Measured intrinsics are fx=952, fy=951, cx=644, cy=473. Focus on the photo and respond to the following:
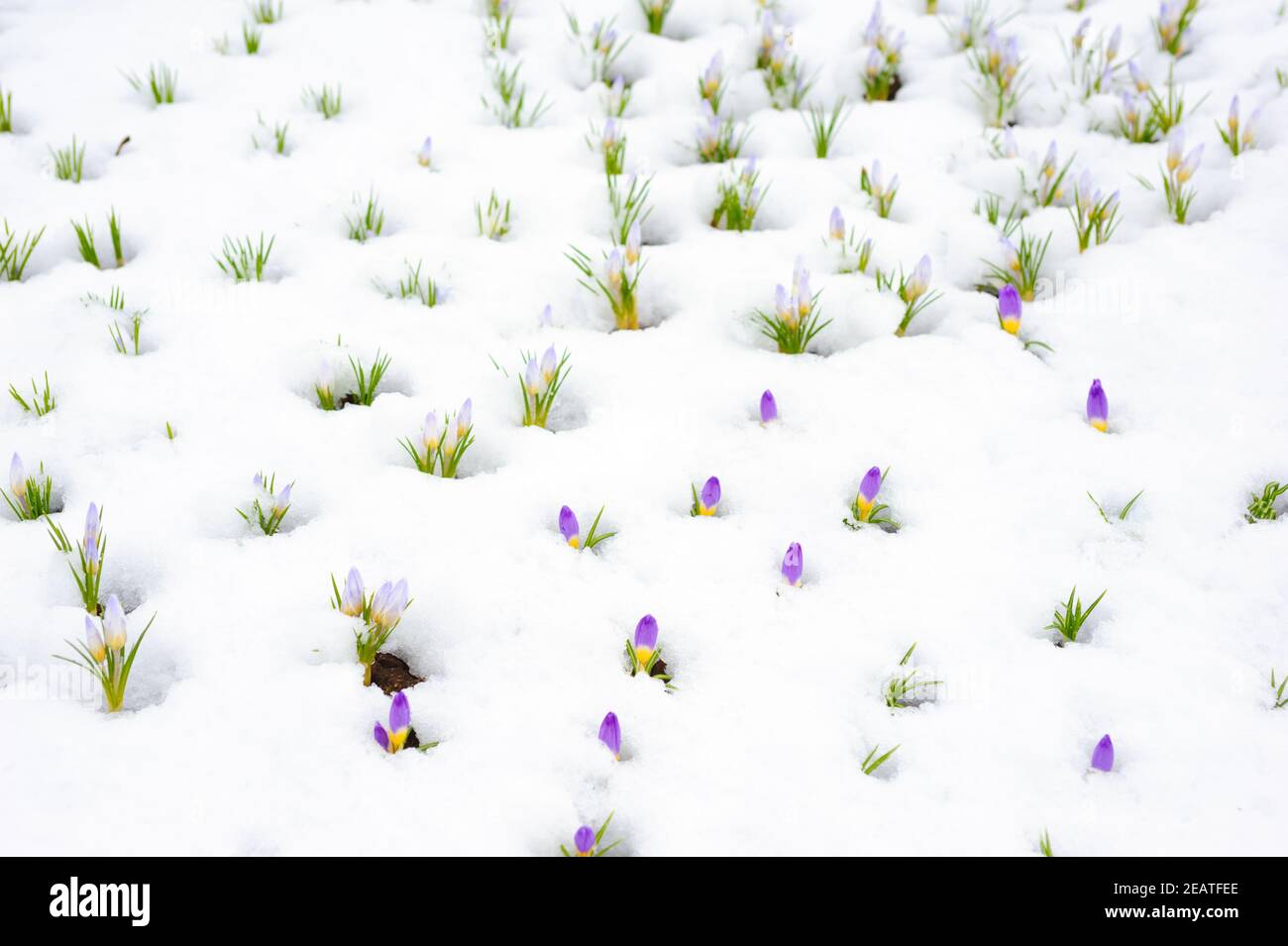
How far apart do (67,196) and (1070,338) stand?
12.9 feet

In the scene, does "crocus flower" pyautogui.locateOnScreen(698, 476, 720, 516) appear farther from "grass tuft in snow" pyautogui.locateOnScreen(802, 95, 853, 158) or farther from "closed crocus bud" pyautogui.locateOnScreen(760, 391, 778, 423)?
"grass tuft in snow" pyautogui.locateOnScreen(802, 95, 853, 158)

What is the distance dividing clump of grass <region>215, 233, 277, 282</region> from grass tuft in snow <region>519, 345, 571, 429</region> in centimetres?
118

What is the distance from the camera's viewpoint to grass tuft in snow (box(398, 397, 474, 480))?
111 inches

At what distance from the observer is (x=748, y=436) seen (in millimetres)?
3045

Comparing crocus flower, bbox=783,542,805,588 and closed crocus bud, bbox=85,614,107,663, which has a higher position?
crocus flower, bbox=783,542,805,588

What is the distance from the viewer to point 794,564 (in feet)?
8.30

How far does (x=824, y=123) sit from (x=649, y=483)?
8.26 feet

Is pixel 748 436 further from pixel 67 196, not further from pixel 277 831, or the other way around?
pixel 67 196

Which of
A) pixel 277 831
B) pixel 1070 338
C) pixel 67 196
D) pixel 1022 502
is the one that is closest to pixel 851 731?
pixel 1022 502

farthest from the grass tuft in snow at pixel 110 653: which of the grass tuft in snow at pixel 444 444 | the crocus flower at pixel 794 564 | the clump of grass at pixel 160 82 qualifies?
the clump of grass at pixel 160 82

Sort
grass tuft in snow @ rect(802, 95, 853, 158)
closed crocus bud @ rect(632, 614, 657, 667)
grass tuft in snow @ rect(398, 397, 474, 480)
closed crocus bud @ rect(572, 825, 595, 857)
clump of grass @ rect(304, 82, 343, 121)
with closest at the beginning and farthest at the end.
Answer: closed crocus bud @ rect(572, 825, 595, 857) → closed crocus bud @ rect(632, 614, 657, 667) → grass tuft in snow @ rect(398, 397, 474, 480) → grass tuft in snow @ rect(802, 95, 853, 158) → clump of grass @ rect(304, 82, 343, 121)

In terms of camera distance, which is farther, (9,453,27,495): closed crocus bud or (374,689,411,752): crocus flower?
(9,453,27,495): closed crocus bud

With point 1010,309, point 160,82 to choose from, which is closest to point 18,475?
point 160,82

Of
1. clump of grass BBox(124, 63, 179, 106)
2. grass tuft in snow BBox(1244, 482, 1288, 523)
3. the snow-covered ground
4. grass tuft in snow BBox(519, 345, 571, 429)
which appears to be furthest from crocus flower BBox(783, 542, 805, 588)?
clump of grass BBox(124, 63, 179, 106)
